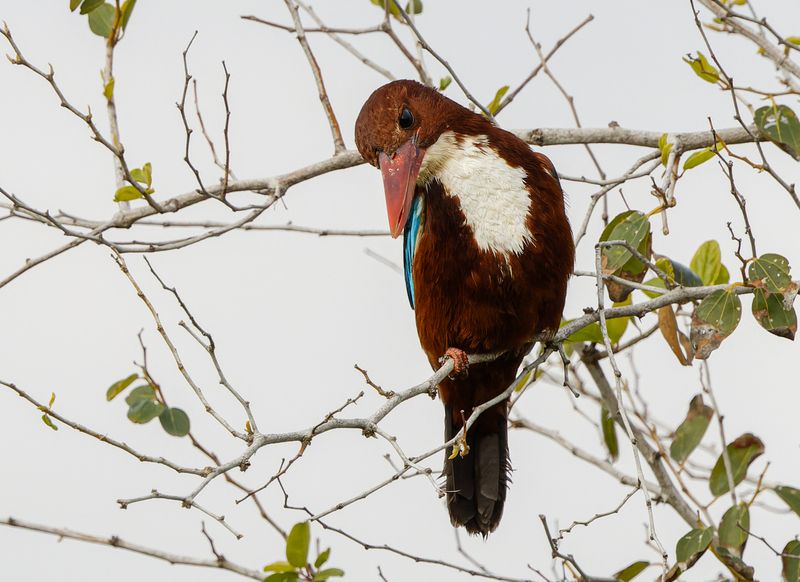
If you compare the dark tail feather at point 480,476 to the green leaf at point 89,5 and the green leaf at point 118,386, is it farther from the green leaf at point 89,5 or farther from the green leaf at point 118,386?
the green leaf at point 89,5

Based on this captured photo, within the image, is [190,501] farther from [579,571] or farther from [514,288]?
[514,288]

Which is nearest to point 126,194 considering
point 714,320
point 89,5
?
point 89,5

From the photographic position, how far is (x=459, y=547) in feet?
11.8

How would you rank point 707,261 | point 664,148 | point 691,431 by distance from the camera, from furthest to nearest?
point 707,261
point 691,431
point 664,148

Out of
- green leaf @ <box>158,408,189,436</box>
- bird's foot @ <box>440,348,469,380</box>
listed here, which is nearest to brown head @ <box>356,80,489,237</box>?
bird's foot @ <box>440,348,469,380</box>

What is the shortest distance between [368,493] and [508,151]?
136cm

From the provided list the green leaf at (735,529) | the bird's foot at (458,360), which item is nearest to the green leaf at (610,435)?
the bird's foot at (458,360)

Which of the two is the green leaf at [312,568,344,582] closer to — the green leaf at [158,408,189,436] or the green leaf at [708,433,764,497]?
the green leaf at [158,408,189,436]

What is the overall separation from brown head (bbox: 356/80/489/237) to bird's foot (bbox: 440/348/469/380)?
46cm

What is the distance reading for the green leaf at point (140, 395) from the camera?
3.50 m

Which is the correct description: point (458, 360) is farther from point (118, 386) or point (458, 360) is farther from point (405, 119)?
point (118, 386)

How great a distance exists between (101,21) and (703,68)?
2.03 meters

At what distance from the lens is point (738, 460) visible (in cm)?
324

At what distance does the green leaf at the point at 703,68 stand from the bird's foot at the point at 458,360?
3.88ft
